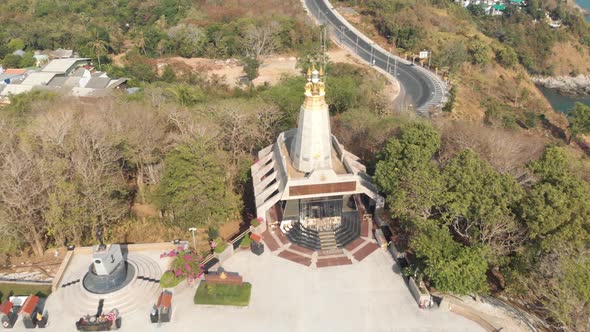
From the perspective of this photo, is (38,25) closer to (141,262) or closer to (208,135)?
(208,135)

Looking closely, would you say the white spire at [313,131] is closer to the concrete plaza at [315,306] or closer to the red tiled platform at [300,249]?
the red tiled platform at [300,249]

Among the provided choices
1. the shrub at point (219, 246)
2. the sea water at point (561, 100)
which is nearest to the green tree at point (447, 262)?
the shrub at point (219, 246)

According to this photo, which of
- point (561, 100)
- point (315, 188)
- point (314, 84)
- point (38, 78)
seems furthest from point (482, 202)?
point (561, 100)

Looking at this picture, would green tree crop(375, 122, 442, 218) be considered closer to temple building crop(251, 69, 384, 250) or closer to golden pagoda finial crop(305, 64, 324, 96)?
temple building crop(251, 69, 384, 250)

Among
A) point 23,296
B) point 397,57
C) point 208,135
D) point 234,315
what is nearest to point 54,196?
point 23,296

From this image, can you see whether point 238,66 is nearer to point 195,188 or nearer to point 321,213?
point 195,188

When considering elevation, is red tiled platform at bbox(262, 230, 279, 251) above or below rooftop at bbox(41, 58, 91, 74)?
below

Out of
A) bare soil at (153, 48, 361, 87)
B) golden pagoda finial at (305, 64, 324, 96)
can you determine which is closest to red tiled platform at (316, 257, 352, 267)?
golden pagoda finial at (305, 64, 324, 96)
